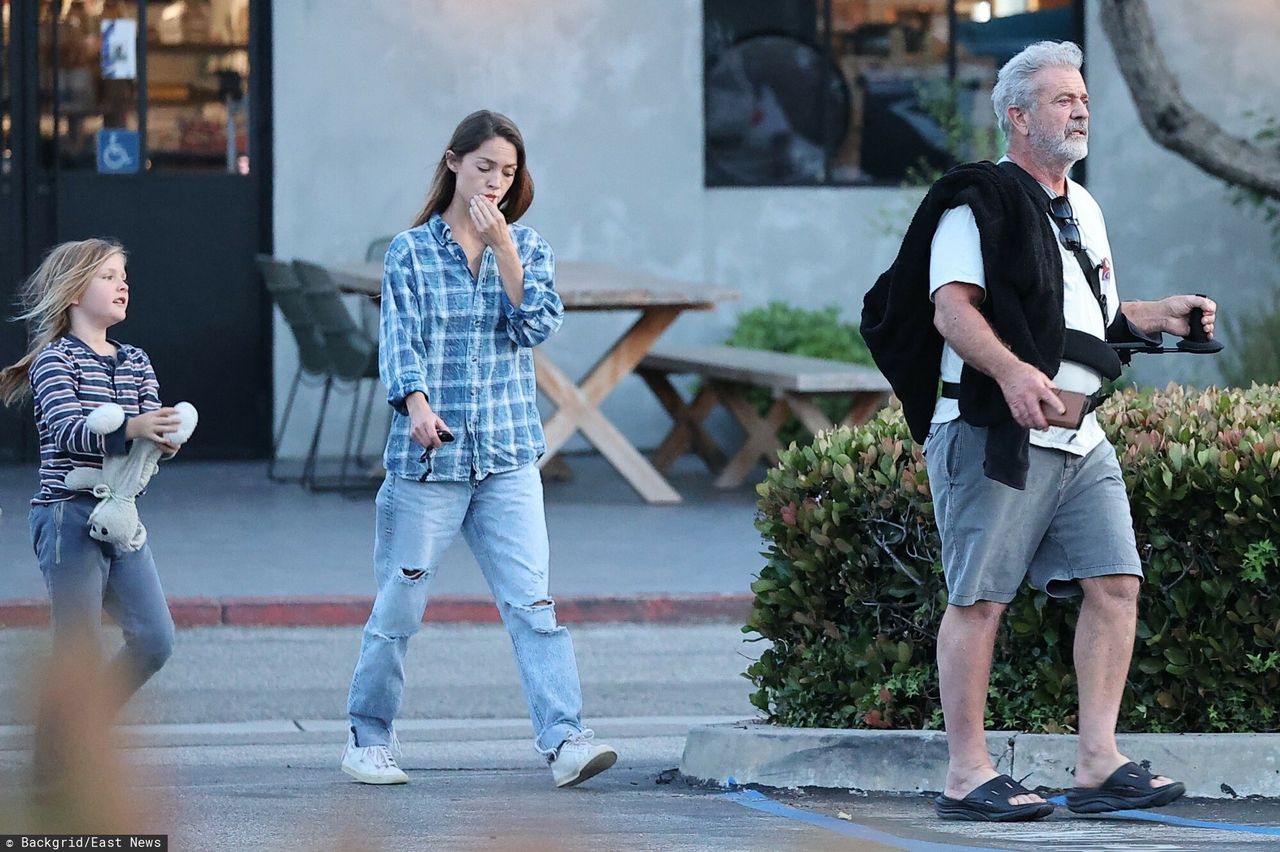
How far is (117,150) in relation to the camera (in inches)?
547

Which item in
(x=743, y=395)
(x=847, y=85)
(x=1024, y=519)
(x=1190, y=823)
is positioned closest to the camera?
(x=1024, y=519)

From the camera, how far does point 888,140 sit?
15.1 metres

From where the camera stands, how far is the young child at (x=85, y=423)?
5.40 meters

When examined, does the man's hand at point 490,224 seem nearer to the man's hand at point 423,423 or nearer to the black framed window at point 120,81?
the man's hand at point 423,423

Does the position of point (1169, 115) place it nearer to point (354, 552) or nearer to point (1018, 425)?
point (354, 552)

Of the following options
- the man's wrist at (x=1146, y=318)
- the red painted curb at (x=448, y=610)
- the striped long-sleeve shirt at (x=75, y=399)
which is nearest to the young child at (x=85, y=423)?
the striped long-sleeve shirt at (x=75, y=399)

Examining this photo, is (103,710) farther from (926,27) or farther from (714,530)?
(926,27)

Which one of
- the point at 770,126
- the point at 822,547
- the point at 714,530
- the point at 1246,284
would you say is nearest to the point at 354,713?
the point at 822,547

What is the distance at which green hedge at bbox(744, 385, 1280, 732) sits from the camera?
526 centimetres

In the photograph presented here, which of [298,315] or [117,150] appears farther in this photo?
Result: [117,150]

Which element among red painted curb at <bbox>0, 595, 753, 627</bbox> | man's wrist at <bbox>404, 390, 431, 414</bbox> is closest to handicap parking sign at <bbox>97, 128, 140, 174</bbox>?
red painted curb at <bbox>0, 595, 753, 627</bbox>

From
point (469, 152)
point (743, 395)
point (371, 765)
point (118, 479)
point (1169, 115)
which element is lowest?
point (371, 765)

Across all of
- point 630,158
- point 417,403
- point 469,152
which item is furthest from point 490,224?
point 630,158

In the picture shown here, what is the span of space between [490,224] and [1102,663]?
6.33ft
